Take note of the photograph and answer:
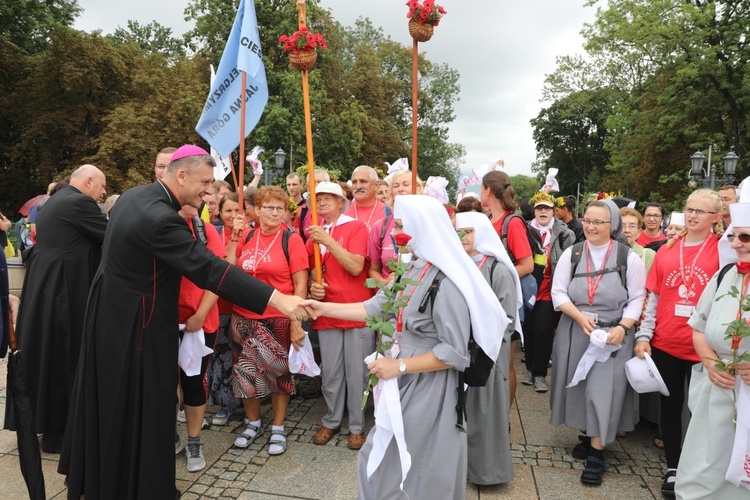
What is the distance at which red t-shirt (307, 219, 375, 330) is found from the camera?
194 inches

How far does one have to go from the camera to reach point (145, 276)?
3312 millimetres

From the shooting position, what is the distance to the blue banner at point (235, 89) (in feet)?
17.2

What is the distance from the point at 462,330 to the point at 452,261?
1.18 ft

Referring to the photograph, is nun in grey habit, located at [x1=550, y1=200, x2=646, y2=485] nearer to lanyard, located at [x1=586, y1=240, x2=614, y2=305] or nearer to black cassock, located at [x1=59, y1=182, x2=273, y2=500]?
lanyard, located at [x1=586, y1=240, x2=614, y2=305]

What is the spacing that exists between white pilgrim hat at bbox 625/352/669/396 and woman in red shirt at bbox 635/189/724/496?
0.21 feet

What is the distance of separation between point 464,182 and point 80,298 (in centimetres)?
646

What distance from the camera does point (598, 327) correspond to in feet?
14.1

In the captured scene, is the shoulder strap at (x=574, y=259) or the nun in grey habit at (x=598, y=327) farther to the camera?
the shoulder strap at (x=574, y=259)

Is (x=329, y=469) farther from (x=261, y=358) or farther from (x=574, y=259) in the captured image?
(x=574, y=259)

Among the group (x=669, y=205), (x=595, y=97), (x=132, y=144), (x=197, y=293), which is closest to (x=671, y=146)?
(x=669, y=205)

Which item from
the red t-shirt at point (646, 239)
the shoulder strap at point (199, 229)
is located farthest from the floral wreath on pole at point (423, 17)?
the red t-shirt at point (646, 239)

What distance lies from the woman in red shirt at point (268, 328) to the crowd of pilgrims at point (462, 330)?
1 centimetres

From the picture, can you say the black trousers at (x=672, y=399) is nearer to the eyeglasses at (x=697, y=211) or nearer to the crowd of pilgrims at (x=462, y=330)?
the crowd of pilgrims at (x=462, y=330)

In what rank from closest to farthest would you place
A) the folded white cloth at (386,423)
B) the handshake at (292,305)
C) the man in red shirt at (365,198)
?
the folded white cloth at (386,423) < the handshake at (292,305) < the man in red shirt at (365,198)
